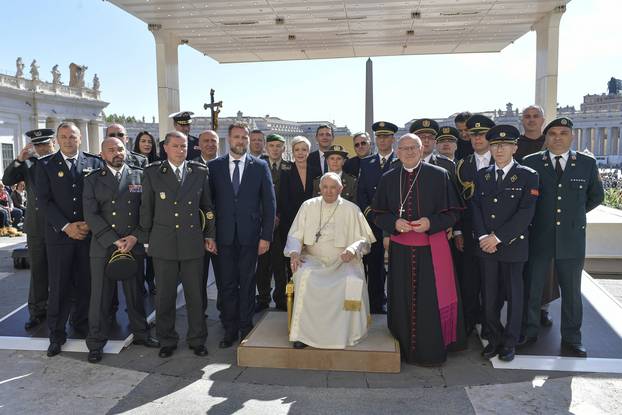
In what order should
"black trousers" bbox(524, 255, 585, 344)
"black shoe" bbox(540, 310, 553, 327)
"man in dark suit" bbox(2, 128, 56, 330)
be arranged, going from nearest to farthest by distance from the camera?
1. "black trousers" bbox(524, 255, 585, 344)
2. "man in dark suit" bbox(2, 128, 56, 330)
3. "black shoe" bbox(540, 310, 553, 327)

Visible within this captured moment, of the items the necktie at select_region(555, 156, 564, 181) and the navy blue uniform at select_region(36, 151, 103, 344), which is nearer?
the necktie at select_region(555, 156, 564, 181)

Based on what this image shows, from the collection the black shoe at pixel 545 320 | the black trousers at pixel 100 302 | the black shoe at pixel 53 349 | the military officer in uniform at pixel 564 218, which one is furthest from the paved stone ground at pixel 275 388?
the black shoe at pixel 545 320

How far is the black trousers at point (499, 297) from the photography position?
4.26 meters

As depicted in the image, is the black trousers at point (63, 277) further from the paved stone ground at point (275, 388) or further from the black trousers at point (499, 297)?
the black trousers at point (499, 297)

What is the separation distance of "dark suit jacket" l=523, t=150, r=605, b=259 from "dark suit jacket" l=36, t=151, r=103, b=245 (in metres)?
4.22

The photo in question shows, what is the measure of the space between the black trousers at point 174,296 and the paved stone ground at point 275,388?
0.20 metres

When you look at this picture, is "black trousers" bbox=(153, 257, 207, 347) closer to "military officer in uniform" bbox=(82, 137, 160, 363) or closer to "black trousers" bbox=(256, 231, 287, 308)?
"military officer in uniform" bbox=(82, 137, 160, 363)

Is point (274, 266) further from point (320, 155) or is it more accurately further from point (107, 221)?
point (107, 221)

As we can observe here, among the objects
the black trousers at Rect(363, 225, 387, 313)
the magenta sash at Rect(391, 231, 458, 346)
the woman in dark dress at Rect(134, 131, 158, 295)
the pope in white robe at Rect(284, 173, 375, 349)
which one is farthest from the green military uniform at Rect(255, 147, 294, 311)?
the magenta sash at Rect(391, 231, 458, 346)

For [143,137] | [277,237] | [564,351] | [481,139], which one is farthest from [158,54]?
[564,351]

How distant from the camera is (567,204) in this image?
4258mm

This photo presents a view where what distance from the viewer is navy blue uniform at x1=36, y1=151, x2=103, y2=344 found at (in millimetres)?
4562

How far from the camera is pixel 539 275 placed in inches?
175

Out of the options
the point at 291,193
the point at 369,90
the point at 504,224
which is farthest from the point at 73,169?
the point at 369,90
